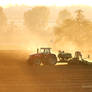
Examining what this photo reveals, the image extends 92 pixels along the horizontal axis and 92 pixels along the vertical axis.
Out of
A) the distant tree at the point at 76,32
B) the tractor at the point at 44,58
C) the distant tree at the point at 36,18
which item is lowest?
the tractor at the point at 44,58

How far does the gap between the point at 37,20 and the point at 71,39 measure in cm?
7390

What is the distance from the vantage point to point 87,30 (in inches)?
2874

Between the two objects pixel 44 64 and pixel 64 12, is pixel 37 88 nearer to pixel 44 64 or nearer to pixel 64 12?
pixel 44 64

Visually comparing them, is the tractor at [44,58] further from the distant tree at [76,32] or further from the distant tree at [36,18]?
the distant tree at [36,18]

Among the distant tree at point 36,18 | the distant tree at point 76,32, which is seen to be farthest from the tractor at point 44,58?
the distant tree at point 36,18

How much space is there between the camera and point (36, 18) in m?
148

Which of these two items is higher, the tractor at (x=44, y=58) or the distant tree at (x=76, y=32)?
the distant tree at (x=76, y=32)

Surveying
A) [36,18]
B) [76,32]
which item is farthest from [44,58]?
[36,18]

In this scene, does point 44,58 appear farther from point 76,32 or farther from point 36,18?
point 36,18

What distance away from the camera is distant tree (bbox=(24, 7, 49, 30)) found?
14388 centimetres

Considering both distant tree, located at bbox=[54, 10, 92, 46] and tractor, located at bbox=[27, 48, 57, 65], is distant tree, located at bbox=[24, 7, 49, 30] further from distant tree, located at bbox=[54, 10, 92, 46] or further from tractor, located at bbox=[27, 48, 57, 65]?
tractor, located at bbox=[27, 48, 57, 65]

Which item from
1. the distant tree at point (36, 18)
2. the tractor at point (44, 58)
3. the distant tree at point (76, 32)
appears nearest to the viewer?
the tractor at point (44, 58)

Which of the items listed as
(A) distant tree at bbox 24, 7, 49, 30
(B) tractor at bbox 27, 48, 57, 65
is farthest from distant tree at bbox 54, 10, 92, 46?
(A) distant tree at bbox 24, 7, 49, 30

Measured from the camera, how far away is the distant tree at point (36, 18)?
472ft
